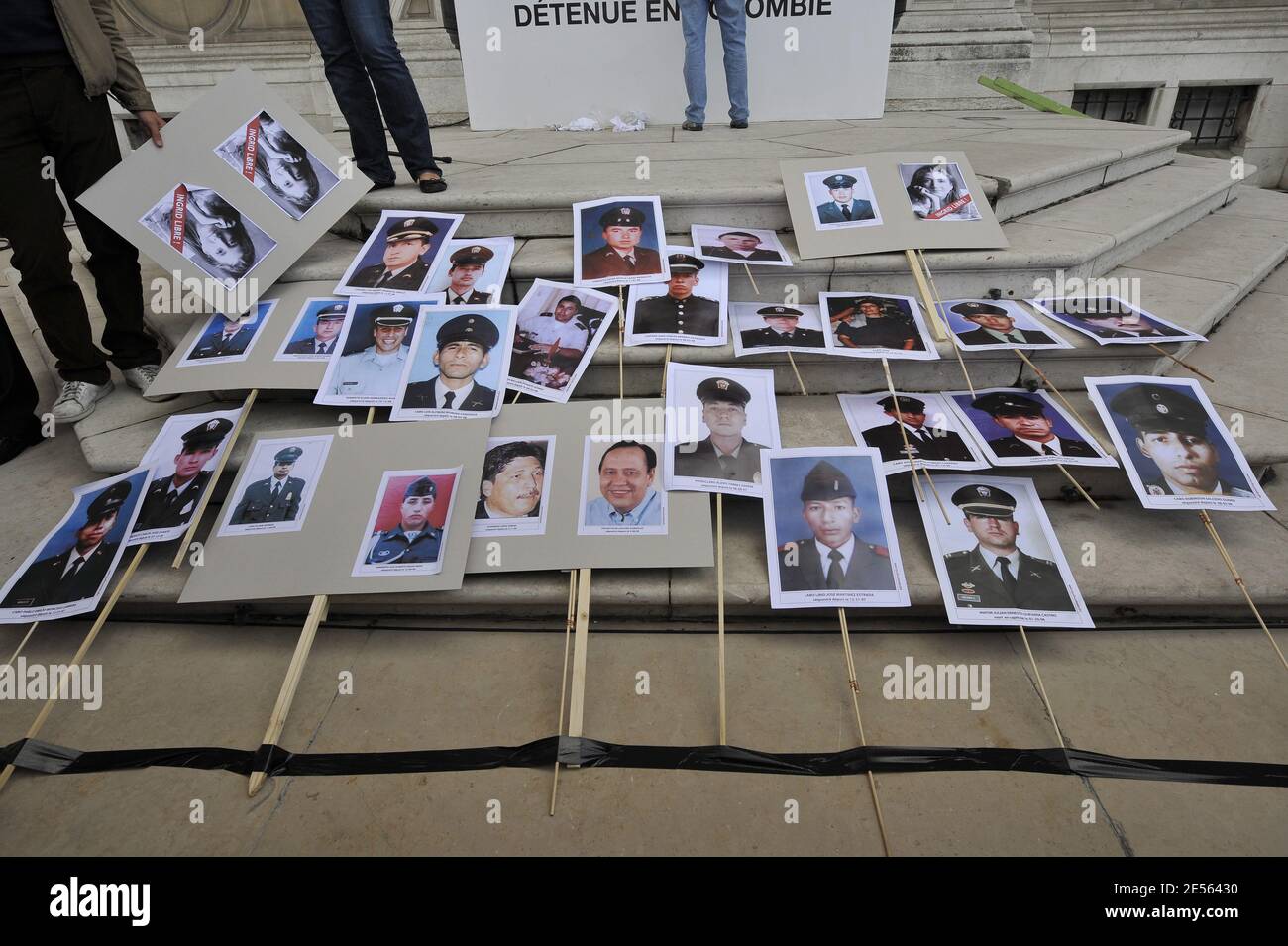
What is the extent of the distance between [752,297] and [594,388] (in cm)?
66

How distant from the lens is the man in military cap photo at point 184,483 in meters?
1.82

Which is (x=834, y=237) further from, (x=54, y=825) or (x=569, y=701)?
(x=54, y=825)

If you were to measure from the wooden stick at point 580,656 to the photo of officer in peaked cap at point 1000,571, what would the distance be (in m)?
0.87

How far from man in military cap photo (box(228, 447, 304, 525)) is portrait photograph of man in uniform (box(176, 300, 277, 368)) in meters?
0.51

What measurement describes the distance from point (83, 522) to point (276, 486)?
54 cm

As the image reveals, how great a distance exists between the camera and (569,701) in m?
1.49

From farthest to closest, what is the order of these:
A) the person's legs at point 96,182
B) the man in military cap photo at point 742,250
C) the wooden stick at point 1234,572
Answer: the man in military cap photo at point 742,250, the person's legs at point 96,182, the wooden stick at point 1234,572

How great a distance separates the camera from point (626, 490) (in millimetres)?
1784

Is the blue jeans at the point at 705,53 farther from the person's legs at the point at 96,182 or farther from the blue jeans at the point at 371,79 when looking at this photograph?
the person's legs at the point at 96,182

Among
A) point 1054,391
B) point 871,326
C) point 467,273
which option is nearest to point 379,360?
point 467,273

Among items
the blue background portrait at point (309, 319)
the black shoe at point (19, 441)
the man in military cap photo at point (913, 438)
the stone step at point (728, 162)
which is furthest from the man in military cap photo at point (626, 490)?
the black shoe at point (19, 441)

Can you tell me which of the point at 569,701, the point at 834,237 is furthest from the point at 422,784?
the point at 834,237

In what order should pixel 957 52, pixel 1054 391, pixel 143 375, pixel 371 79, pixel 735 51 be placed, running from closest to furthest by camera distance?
pixel 1054 391 < pixel 143 375 < pixel 371 79 < pixel 735 51 < pixel 957 52

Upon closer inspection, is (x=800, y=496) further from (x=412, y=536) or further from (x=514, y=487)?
(x=412, y=536)
